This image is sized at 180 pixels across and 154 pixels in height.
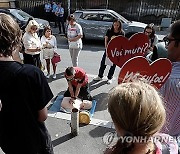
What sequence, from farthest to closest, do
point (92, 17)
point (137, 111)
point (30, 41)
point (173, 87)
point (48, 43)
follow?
point (92, 17) < point (48, 43) < point (30, 41) < point (173, 87) < point (137, 111)

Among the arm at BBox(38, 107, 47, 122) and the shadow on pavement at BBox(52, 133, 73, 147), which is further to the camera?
the shadow on pavement at BBox(52, 133, 73, 147)

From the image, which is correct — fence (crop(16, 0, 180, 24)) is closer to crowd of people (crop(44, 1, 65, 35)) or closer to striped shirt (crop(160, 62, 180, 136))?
crowd of people (crop(44, 1, 65, 35))

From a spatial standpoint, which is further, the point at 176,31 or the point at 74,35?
the point at 74,35

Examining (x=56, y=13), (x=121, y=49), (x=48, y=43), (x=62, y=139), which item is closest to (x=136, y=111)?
(x=121, y=49)

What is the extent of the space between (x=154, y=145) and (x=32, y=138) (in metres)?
1.19

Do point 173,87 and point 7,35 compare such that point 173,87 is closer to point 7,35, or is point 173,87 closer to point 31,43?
point 7,35

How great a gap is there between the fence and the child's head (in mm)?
14374

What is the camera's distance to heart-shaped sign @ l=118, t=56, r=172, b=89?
5.60 feet

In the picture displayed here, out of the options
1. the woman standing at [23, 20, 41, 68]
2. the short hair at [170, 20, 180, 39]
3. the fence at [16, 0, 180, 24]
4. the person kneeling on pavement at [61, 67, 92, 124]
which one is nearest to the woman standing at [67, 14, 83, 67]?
the woman standing at [23, 20, 41, 68]

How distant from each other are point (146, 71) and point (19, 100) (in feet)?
3.52

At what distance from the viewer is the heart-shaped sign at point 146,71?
1.71 meters

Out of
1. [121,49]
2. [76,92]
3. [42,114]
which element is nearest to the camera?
[42,114]

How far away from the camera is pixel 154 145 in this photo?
1.18 m

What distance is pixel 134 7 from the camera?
1467 cm
